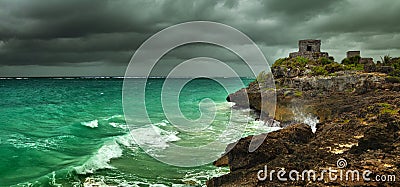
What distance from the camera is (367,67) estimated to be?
3681 cm

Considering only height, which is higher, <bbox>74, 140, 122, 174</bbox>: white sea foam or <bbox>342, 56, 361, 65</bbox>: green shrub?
<bbox>342, 56, 361, 65</bbox>: green shrub

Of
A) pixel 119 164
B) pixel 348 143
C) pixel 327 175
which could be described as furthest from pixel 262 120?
pixel 327 175

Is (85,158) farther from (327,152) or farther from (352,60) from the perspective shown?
(352,60)

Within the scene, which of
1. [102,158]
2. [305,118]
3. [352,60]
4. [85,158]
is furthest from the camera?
[352,60]

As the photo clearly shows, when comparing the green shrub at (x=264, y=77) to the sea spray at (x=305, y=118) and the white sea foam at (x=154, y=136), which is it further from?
the white sea foam at (x=154, y=136)

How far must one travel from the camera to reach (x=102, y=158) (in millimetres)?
19109

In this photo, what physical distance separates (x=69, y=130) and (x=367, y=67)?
111ft

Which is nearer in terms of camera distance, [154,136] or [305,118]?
[154,136]

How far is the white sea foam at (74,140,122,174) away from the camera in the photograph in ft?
55.2

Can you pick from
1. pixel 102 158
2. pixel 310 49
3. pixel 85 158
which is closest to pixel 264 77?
pixel 310 49

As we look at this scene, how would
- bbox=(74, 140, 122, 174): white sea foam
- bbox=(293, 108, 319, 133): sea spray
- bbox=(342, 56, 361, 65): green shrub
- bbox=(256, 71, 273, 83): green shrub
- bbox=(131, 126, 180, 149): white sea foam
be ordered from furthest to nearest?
1. bbox=(342, 56, 361, 65): green shrub
2. bbox=(256, 71, 273, 83): green shrub
3. bbox=(293, 108, 319, 133): sea spray
4. bbox=(131, 126, 180, 149): white sea foam
5. bbox=(74, 140, 122, 174): white sea foam

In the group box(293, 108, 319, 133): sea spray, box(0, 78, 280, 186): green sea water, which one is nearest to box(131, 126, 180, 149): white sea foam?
box(0, 78, 280, 186): green sea water

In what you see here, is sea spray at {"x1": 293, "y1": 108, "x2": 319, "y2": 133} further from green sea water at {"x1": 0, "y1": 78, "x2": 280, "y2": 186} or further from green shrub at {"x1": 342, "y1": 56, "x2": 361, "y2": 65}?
green shrub at {"x1": 342, "y1": 56, "x2": 361, "y2": 65}

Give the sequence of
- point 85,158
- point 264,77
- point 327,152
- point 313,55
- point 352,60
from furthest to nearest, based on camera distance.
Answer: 1. point 313,55
2. point 264,77
3. point 352,60
4. point 85,158
5. point 327,152
